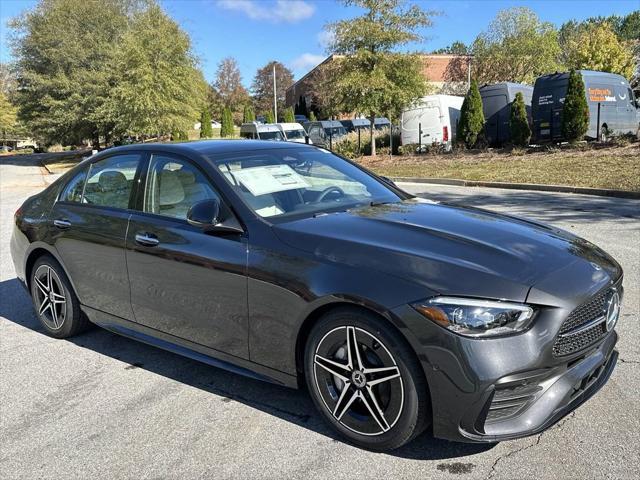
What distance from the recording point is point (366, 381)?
275cm

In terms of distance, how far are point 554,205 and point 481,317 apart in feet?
31.2

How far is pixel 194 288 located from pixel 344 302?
3.67 feet

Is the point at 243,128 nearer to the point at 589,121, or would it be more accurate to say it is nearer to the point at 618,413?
the point at 589,121

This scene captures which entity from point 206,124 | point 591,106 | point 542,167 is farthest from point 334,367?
point 206,124

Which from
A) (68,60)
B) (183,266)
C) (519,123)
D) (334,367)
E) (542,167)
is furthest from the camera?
(68,60)

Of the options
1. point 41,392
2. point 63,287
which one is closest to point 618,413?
point 41,392

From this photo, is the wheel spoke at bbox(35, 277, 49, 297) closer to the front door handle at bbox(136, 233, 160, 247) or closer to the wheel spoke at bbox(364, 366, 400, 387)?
the front door handle at bbox(136, 233, 160, 247)

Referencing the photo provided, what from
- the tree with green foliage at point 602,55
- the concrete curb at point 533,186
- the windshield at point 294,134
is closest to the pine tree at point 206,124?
the windshield at point 294,134

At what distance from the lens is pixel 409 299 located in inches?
99.4

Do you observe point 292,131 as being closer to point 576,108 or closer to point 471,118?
point 471,118

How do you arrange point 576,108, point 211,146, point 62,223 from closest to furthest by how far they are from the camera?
point 211,146 < point 62,223 < point 576,108

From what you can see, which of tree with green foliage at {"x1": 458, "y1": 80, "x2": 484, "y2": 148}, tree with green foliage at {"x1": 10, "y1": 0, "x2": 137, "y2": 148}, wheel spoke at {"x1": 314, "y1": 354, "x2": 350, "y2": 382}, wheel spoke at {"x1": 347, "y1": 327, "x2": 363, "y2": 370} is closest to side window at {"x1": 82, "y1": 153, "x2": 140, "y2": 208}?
wheel spoke at {"x1": 314, "y1": 354, "x2": 350, "y2": 382}

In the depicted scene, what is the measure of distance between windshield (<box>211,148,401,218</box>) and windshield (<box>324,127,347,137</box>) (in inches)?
1075

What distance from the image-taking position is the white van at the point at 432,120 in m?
23.6
